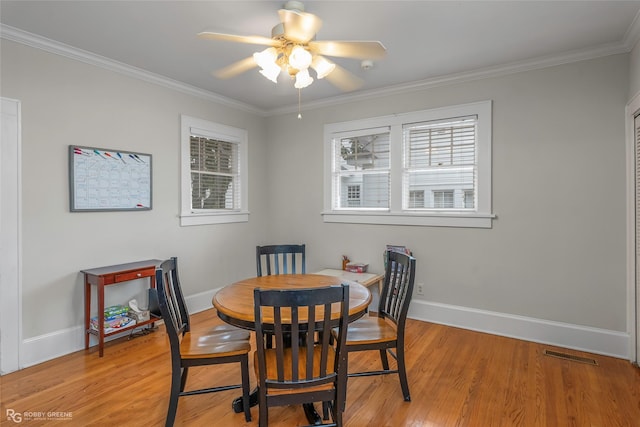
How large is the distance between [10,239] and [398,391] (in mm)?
3109

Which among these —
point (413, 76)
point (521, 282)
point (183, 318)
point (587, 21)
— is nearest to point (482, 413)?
point (521, 282)

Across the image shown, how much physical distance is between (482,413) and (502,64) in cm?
298

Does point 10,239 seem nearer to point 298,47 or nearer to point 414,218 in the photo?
point 298,47

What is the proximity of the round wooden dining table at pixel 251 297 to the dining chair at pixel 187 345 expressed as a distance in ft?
0.71

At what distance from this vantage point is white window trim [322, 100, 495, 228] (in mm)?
3537

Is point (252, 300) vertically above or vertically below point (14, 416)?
above

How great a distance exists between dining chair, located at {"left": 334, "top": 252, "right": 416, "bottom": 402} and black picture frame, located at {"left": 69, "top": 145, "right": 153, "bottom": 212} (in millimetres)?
2498

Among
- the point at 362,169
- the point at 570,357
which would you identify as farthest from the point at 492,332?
the point at 362,169

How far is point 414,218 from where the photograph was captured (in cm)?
394

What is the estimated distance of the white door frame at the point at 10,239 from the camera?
2.66 m

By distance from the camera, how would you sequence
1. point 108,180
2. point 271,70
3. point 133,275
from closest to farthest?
point 271,70
point 133,275
point 108,180

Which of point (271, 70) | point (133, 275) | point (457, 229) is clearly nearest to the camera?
point (271, 70)

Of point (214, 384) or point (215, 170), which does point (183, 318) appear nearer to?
point (214, 384)

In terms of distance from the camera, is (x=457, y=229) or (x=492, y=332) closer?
(x=492, y=332)
